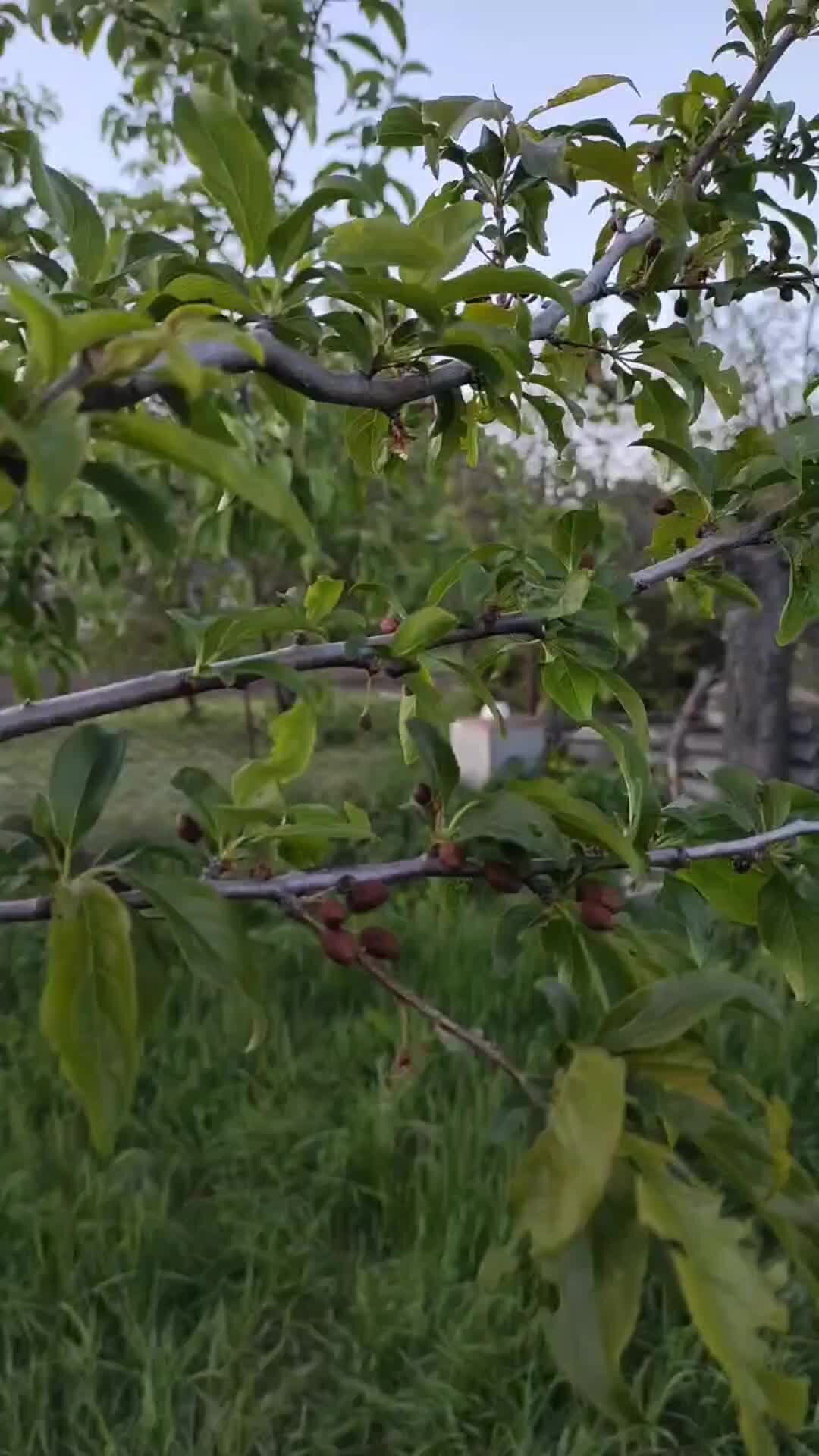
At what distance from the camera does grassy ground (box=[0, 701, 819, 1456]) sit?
5.00 feet

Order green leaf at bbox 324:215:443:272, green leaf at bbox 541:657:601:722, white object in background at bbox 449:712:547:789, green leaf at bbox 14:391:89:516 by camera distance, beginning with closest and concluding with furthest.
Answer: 1. green leaf at bbox 14:391:89:516
2. green leaf at bbox 324:215:443:272
3. green leaf at bbox 541:657:601:722
4. white object in background at bbox 449:712:547:789

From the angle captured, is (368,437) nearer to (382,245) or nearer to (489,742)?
(382,245)

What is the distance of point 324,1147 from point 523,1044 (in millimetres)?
571

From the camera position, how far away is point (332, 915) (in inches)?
27.6

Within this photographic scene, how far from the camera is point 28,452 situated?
0.38m

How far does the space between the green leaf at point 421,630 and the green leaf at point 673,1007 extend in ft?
1.09

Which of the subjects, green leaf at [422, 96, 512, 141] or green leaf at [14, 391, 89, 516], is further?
green leaf at [422, 96, 512, 141]

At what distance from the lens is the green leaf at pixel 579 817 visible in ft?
2.36

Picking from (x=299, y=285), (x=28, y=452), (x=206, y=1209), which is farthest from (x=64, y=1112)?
(x=28, y=452)

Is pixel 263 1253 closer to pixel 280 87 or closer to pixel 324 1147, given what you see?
pixel 324 1147

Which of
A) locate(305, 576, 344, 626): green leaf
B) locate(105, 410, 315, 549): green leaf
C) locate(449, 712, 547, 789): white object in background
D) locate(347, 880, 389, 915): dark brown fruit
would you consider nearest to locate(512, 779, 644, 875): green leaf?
locate(347, 880, 389, 915): dark brown fruit

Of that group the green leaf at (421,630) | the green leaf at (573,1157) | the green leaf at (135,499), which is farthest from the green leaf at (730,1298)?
the green leaf at (421,630)

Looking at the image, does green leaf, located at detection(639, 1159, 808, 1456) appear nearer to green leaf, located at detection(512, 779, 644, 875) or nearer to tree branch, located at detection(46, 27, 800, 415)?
green leaf, located at detection(512, 779, 644, 875)

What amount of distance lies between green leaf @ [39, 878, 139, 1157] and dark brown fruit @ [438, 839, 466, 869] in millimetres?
252
